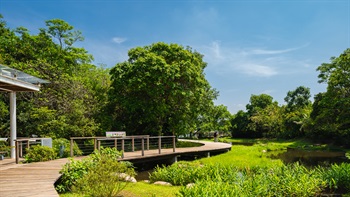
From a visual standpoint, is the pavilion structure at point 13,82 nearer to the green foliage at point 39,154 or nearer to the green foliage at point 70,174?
the green foliage at point 39,154

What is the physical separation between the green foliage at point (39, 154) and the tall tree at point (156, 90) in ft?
24.5

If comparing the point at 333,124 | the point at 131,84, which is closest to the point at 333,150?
the point at 333,124

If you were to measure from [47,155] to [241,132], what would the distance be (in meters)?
45.6

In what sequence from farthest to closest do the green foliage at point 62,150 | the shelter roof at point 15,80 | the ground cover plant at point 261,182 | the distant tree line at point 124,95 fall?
the distant tree line at point 124,95
the green foliage at point 62,150
the shelter roof at point 15,80
the ground cover plant at point 261,182

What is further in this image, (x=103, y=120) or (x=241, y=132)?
(x=241, y=132)

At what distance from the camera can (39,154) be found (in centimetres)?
1116

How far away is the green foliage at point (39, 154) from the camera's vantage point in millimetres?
10953

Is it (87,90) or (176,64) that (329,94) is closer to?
(176,64)

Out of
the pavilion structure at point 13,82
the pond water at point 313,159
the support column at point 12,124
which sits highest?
the pavilion structure at point 13,82

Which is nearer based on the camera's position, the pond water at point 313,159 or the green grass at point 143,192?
the green grass at point 143,192

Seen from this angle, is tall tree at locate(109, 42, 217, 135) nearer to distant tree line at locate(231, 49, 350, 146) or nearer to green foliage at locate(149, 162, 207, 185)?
green foliage at locate(149, 162, 207, 185)

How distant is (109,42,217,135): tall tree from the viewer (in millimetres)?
18266

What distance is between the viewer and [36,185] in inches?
277

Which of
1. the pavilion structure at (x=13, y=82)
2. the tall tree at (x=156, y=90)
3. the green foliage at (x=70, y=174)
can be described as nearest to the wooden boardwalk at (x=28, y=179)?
the green foliage at (x=70, y=174)
